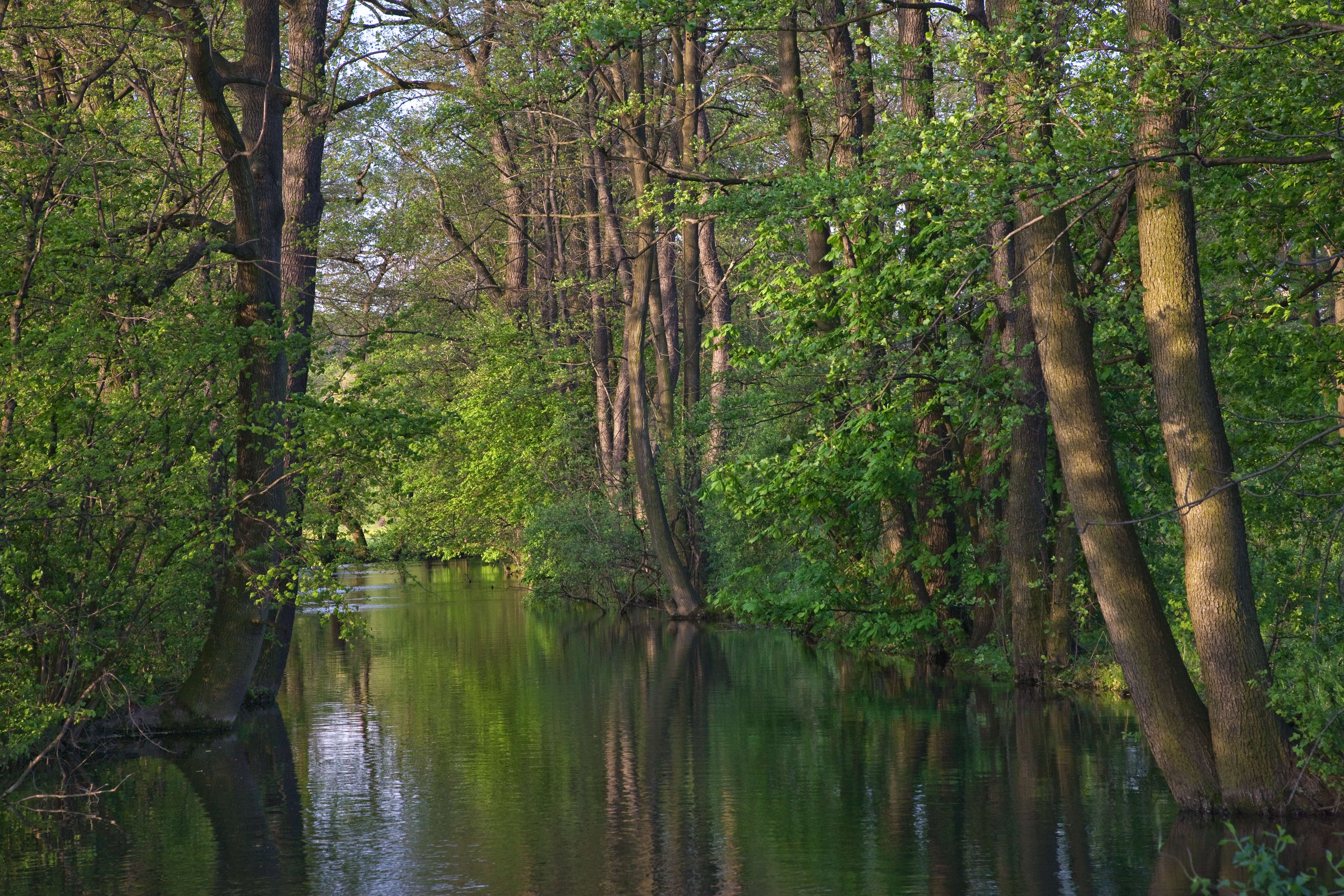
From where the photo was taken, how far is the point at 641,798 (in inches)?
482

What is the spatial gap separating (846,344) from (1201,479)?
3.79 meters

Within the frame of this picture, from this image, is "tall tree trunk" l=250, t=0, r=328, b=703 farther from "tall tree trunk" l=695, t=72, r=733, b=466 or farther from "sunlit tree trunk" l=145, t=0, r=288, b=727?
"tall tree trunk" l=695, t=72, r=733, b=466

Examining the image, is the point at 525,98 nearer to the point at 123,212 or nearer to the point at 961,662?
the point at 123,212

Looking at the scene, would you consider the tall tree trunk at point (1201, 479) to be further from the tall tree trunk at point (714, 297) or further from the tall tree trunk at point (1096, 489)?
the tall tree trunk at point (714, 297)

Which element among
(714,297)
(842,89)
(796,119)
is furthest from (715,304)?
(842,89)

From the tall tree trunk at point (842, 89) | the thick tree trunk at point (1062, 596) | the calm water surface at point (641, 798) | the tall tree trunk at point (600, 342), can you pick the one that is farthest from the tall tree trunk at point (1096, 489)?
the tall tree trunk at point (600, 342)

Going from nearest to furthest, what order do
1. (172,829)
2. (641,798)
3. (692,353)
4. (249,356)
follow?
(172,829)
(641,798)
(249,356)
(692,353)

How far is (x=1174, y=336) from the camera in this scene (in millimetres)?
10508

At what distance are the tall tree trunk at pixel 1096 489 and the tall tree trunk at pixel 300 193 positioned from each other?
9153mm

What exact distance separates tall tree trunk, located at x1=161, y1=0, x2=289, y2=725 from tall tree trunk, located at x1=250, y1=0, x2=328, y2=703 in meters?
0.62

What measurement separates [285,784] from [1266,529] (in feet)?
33.8

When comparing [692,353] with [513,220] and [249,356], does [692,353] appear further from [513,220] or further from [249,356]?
[249,356]

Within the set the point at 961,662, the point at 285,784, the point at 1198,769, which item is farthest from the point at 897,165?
the point at 961,662

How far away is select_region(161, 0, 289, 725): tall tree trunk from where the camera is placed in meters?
15.4
